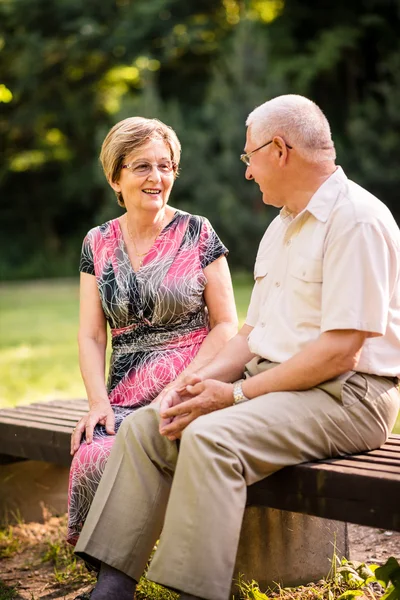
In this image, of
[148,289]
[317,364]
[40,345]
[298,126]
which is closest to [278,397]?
[317,364]

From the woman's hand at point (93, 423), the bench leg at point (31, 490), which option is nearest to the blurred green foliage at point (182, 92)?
the bench leg at point (31, 490)

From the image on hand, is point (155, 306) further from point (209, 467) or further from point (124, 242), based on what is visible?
point (209, 467)

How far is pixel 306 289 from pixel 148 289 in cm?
92

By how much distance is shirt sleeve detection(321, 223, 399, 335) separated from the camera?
250cm

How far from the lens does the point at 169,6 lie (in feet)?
81.1

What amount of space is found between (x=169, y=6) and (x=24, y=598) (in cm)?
2347

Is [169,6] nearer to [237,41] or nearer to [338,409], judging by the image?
[237,41]

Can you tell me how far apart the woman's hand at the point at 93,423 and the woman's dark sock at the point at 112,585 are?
62 cm

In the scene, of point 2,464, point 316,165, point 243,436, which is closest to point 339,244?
point 316,165

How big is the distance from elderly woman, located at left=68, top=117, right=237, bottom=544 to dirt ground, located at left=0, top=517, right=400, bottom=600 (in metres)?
0.77

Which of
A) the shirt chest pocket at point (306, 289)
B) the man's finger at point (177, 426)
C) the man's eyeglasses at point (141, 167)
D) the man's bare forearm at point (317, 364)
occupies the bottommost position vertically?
the man's finger at point (177, 426)

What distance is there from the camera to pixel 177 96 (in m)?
26.3

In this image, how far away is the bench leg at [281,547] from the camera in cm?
314

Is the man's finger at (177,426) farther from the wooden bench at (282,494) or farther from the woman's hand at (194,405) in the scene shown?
the wooden bench at (282,494)
